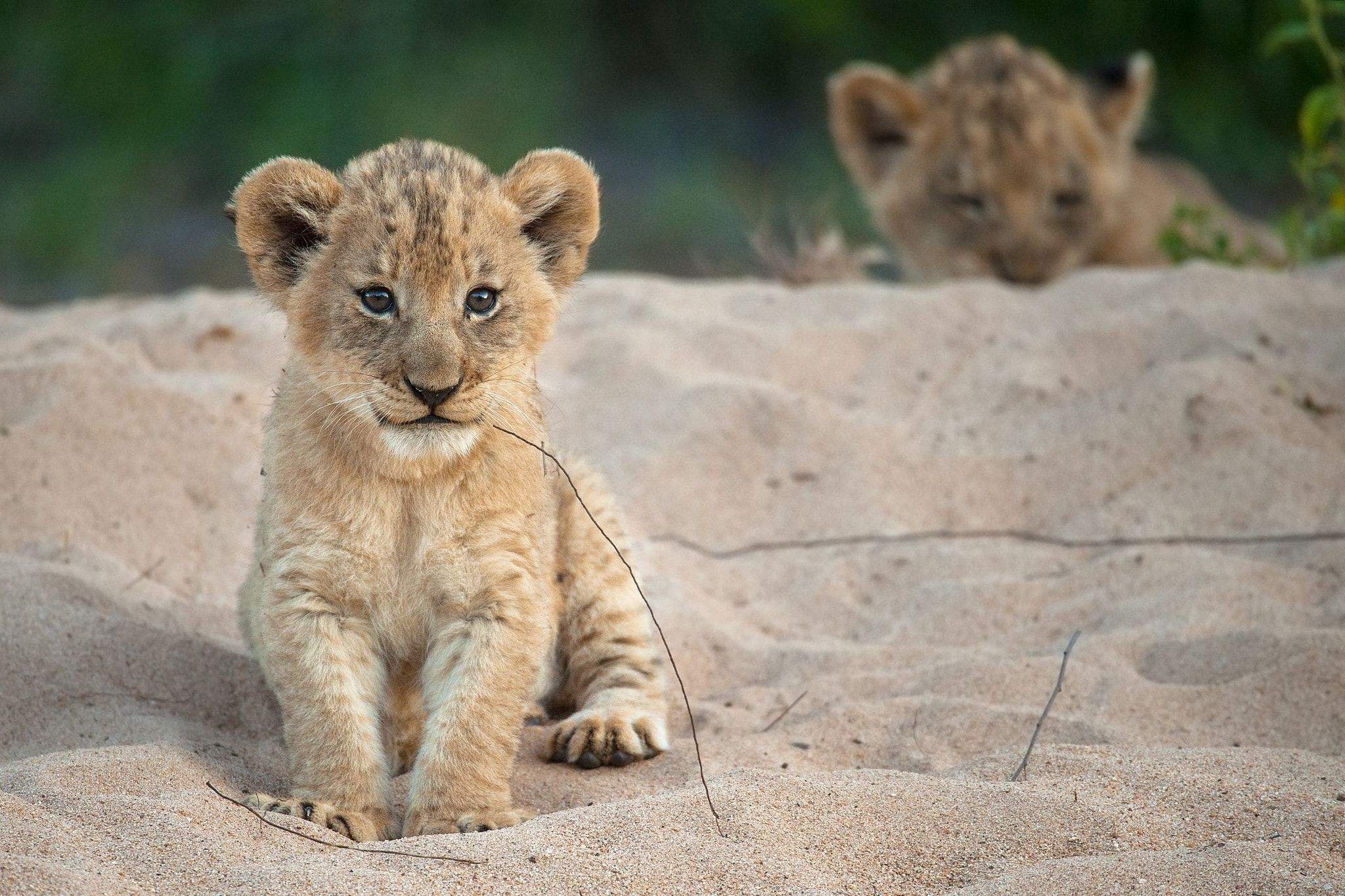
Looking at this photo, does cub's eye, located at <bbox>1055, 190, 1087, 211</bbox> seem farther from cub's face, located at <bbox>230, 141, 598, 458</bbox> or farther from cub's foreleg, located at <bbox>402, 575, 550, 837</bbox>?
cub's foreleg, located at <bbox>402, 575, 550, 837</bbox>

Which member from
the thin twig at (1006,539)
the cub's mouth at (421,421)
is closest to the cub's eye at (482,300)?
the cub's mouth at (421,421)

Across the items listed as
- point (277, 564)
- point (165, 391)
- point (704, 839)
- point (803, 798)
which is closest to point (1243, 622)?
point (803, 798)

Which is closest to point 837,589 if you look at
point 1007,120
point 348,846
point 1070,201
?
point 348,846

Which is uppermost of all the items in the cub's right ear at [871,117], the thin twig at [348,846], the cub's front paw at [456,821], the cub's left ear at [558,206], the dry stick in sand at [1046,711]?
the cub's left ear at [558,206]

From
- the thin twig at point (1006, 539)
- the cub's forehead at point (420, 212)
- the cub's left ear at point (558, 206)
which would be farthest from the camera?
the thin twig at point (1006, 539)

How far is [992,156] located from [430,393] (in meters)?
4.82

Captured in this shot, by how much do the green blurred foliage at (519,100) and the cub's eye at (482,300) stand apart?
7.89 m

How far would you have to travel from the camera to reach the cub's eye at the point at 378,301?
3217mm

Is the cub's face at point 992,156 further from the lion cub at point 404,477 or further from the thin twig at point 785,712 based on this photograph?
the lion cub at point 404,477

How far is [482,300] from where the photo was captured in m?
3.30

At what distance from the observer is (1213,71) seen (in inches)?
449

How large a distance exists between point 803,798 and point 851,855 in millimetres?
237

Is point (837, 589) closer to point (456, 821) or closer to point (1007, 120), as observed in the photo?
point (456, 821)

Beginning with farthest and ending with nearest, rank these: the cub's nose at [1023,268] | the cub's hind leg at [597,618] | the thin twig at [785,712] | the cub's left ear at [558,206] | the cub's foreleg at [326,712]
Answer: the cub's nose at [1023,268] < the cub's hind leg at [597,618] < the thin twig at [785,712] < the cub's left ear at [558,206] < the cub's foreleg at [326,712]
